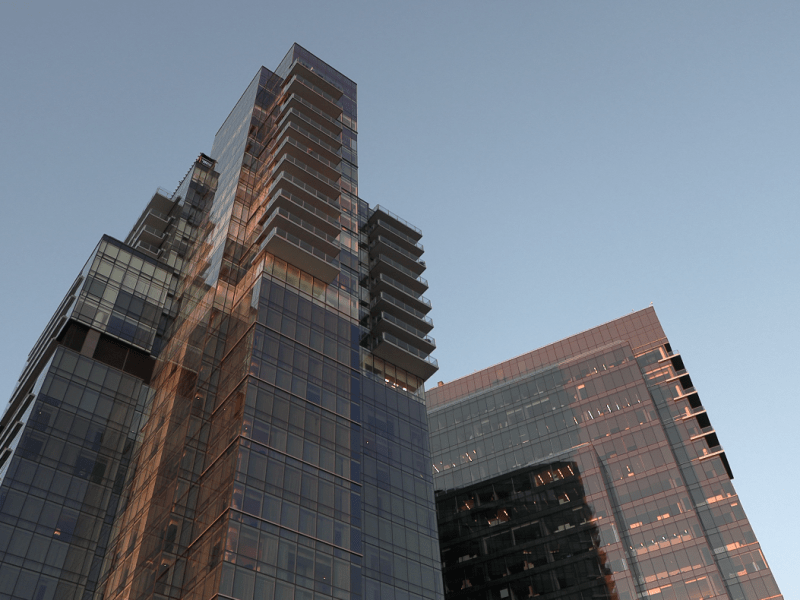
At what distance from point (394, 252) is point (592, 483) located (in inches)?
1814

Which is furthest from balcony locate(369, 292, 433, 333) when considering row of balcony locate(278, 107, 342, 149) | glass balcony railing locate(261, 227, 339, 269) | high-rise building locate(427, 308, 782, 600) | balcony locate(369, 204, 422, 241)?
high-rise building locate(427, 308, 782, 600)

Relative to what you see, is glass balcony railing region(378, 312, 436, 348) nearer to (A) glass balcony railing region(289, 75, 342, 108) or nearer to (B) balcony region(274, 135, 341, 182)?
(B) balcony region(274, 135, 341, 182)

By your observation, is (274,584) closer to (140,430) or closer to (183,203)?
(140,430)

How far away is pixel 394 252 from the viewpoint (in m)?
99.6

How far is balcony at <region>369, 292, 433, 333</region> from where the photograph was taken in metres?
91.8

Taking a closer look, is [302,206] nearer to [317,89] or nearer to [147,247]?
[317,89]

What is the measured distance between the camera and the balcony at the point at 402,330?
3499 inches

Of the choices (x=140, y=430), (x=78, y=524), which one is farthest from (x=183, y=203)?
(x=78, y=524)

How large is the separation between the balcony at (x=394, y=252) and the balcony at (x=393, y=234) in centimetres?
62

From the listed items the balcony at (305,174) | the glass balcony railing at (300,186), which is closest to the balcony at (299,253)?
the glass balcony railing at (300,186)

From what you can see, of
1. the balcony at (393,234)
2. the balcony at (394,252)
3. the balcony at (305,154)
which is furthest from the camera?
the balcony at (393,234)

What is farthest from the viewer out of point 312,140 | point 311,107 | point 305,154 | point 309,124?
point 311,107

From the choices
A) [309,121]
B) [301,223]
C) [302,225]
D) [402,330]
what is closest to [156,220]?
[309,121]

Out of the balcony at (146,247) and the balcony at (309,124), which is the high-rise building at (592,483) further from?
the balcony at (146,247)
